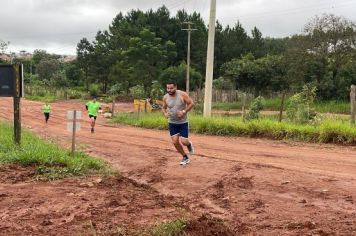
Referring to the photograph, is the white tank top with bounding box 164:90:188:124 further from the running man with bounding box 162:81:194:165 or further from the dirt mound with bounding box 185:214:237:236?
the dirt mound with bounding box 185:214:237:236

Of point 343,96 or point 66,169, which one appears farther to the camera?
point 343,96

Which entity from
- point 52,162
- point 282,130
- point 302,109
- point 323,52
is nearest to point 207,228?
point 52,162

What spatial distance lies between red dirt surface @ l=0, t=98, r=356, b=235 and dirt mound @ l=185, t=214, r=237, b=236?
1 centimetres

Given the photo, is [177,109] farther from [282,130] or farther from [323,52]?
[323,52]

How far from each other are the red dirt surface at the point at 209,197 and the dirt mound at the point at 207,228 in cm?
1

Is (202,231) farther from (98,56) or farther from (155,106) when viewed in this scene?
(98,56)

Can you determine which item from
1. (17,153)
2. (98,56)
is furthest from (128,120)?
(98,56)

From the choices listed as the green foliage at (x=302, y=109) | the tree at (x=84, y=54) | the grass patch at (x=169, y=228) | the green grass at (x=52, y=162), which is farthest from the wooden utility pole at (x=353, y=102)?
the tree at (x=84, y=54)

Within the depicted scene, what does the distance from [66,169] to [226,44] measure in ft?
211

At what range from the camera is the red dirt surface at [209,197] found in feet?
19.8

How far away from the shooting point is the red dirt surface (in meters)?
6.03

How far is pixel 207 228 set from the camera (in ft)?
18.9

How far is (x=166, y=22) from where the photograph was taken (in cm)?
6994

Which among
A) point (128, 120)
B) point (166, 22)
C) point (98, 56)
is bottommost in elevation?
point (128, 120)
